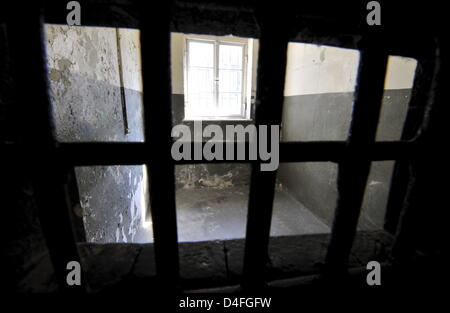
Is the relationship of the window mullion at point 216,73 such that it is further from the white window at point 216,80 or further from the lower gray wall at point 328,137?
the lower gray wall at point 328,137

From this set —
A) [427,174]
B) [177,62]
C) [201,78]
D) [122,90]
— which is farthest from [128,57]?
[427,174]

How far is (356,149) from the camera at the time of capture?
526 mm

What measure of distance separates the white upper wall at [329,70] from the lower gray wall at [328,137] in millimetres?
80

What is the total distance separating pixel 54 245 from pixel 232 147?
46cm

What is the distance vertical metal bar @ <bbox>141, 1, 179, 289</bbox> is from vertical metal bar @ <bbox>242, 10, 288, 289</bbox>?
0.19 m

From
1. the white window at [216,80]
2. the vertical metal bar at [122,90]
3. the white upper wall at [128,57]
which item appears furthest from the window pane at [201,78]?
the vertical metal bar at [122,90]

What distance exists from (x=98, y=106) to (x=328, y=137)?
2.36 meters

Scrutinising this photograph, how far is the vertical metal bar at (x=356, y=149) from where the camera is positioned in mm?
500

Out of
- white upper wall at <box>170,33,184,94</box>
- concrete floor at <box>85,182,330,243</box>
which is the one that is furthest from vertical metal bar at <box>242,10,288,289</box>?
white upper wall at <box>170,33,184,94</box>

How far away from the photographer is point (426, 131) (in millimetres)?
551

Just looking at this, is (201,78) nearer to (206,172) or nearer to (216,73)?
(216,73)

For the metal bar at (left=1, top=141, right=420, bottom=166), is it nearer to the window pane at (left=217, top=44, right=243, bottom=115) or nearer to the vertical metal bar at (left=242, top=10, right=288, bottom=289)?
the vertical metal bar at (left=242, top=10, right=288, bottom=289)
